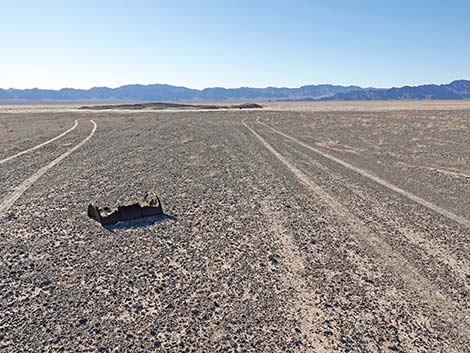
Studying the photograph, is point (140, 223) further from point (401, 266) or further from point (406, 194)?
point (406, 194)

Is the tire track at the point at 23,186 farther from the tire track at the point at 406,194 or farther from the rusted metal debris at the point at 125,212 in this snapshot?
the tire track at the point at 406,194

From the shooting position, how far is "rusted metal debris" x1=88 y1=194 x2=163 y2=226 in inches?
277

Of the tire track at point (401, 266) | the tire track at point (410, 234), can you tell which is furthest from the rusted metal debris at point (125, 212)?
the tire track at point (410, 234)

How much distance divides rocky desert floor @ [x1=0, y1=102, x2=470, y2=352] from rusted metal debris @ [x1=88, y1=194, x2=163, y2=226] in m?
0.19

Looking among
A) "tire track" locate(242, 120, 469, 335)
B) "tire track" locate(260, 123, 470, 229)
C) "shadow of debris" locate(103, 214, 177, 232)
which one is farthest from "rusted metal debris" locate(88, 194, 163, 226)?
"tire track" locate(260, 123, 470, 229)

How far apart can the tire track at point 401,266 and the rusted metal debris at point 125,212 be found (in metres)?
3.67

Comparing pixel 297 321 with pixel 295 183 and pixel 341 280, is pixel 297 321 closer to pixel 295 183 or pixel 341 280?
pixel 341 280

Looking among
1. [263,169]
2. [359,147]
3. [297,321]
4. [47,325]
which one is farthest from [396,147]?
[47,325]

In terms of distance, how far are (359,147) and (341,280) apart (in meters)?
14.5

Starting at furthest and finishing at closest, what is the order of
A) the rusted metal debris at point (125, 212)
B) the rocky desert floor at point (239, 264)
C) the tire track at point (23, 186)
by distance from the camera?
the tire track at point (23, 186), the rusted metal debris at point (125, 212), the rocky desert floor at point (239, 264)

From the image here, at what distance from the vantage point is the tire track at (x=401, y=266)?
4.11 m

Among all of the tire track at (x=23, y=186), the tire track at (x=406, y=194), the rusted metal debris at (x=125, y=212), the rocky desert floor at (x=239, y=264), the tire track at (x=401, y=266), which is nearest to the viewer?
the rocky desert floor at (x=239, y=264)

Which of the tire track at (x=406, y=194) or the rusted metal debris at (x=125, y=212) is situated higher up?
the rusted metal debris at (x=125, y=212)

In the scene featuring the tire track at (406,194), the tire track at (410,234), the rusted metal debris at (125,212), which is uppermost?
the rusted metal debris at (125,212)
